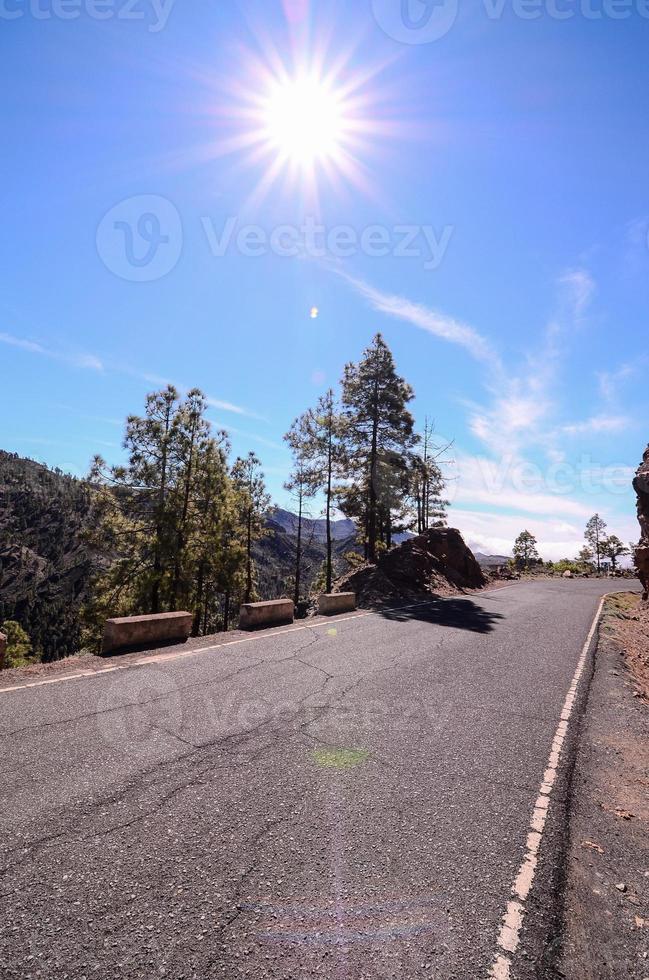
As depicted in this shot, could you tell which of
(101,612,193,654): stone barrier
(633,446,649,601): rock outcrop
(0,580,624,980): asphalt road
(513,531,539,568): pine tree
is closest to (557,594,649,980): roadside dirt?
(0,580,624,980): asphalt road

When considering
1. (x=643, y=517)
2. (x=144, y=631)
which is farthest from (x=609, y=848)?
(x=643, y=517)

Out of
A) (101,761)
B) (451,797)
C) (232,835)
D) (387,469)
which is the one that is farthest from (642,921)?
(387,469)

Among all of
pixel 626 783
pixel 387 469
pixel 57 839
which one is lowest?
pixel 626 783

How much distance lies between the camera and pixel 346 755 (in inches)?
182

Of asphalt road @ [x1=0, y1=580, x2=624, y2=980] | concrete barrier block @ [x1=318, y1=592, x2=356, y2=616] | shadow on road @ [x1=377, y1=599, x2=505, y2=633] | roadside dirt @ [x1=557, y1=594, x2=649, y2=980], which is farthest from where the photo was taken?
concrete barrier block @ [x1=318, y1=592, x2=356, y2=616]

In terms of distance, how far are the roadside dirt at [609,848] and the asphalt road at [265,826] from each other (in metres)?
0.19

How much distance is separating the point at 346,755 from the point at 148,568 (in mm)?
20415

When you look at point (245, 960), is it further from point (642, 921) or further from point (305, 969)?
point (642, 921)

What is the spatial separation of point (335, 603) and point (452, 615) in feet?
13.6

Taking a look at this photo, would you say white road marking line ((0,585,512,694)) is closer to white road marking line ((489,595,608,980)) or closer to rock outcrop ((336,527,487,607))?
rock outcrop ((336,527,487,607))

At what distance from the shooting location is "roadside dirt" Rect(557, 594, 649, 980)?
2525 millimetres

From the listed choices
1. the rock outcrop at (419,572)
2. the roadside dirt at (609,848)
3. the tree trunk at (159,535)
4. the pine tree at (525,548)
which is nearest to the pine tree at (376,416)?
the rock outcrop at (419,572)

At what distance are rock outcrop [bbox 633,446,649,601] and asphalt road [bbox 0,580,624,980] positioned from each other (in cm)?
1550

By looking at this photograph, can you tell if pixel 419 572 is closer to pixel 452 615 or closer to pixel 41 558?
pixel 452 615
